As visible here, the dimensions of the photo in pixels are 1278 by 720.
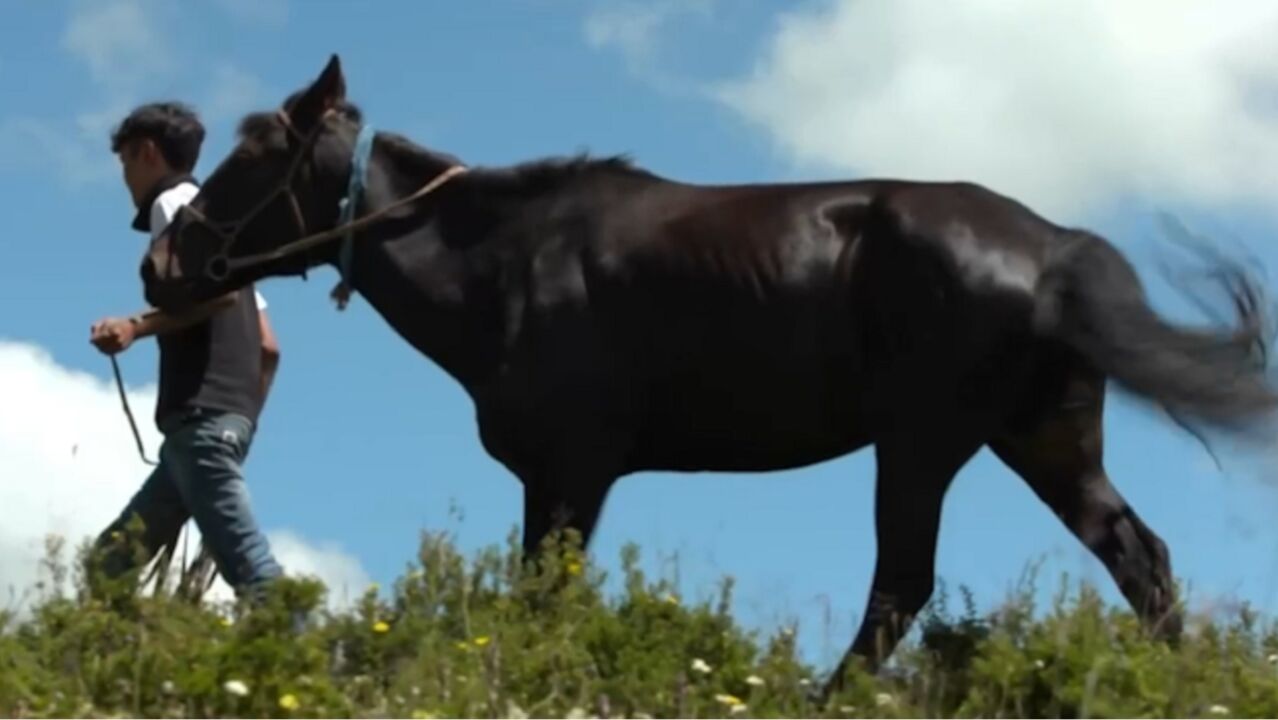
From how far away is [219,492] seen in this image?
888 cm

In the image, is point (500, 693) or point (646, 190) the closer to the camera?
point (500, 693)

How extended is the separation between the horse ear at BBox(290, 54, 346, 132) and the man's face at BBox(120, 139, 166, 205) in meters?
0.76

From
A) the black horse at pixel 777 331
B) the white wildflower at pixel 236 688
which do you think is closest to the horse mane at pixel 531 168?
the black horse at pixel 777 331

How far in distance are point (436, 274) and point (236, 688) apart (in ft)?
10.3

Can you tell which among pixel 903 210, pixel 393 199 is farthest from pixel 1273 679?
pixel 393 199

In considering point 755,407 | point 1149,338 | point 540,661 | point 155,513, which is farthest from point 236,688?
point 1149,338

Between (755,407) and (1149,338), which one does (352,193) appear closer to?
(755,407)

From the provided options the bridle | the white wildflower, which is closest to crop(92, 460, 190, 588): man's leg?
the bridle

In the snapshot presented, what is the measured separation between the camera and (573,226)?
9617mm

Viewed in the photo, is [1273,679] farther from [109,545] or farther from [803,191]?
[109,545]

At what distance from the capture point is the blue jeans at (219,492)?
884 centimetres

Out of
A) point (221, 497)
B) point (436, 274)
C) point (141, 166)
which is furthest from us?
point (436, 274)

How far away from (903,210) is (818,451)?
3.19ft

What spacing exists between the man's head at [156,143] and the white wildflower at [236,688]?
2928 millimetres
